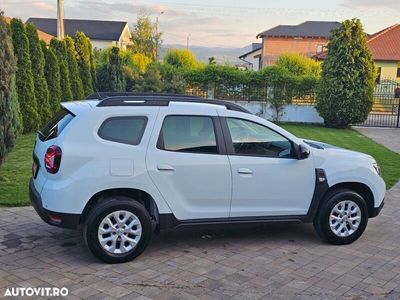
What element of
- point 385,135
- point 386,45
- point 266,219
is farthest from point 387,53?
point 266,219

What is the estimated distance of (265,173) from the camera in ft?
17.0

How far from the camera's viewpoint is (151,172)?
4781mm

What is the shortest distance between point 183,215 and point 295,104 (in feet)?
56.2

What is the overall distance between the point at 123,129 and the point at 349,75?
1570 cm

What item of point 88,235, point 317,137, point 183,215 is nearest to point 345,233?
point 183,215

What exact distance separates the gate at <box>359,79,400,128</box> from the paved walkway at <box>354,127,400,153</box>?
47.0 inches

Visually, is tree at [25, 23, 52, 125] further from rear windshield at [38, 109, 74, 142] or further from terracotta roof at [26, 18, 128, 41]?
terracotta roof at [26, 18, 128, 41]

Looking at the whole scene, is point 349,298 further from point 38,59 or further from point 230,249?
point 38,59

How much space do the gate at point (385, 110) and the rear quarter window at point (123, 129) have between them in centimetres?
1817

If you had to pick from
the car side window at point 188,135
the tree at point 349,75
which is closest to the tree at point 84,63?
the tree at point 349,75

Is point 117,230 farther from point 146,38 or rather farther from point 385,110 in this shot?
point 146,38

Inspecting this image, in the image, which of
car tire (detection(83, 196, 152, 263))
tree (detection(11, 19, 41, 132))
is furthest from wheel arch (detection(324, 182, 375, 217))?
tree (detection(11, 19, 41, 132))

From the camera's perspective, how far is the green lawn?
24.0 ft

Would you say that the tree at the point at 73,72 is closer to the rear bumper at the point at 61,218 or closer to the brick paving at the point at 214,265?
the brick paving at the point at 214,265
